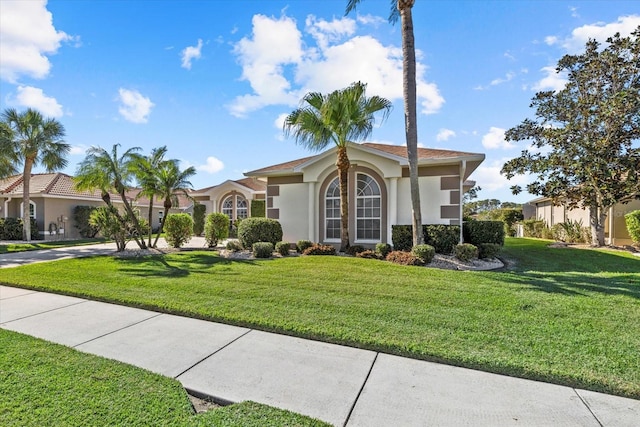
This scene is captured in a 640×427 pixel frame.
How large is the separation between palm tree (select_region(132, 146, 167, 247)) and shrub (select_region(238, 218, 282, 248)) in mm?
4968

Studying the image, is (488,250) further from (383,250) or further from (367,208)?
(367,208)

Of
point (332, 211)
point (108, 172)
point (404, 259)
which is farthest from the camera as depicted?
point (108, 172)

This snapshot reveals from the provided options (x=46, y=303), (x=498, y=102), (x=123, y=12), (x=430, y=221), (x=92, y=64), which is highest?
(x=123, y=12)

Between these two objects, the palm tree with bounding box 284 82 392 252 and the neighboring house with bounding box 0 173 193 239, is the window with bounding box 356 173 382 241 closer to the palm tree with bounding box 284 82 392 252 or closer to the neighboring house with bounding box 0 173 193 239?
the palm tree with bounding box 284 82 392 252

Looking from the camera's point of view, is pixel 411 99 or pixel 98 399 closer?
pixel 98 399

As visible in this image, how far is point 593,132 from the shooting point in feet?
55.7

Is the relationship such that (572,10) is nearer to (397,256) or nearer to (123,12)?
(397,256)

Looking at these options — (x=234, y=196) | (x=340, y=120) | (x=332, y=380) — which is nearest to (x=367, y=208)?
(x=340, y=120)

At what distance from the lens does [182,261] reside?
36.2 ft

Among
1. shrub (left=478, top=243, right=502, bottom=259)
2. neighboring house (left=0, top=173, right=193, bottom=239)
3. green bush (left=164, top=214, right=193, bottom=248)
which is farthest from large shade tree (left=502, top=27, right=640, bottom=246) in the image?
neighboring house (left=0, top=173, right=193, bottom=239)

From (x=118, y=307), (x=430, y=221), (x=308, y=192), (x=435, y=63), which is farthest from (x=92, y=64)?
(x=430, y=221)

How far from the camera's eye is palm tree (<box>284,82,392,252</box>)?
11.6 m

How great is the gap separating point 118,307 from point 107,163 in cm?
1095

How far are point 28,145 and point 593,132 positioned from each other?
110ft
